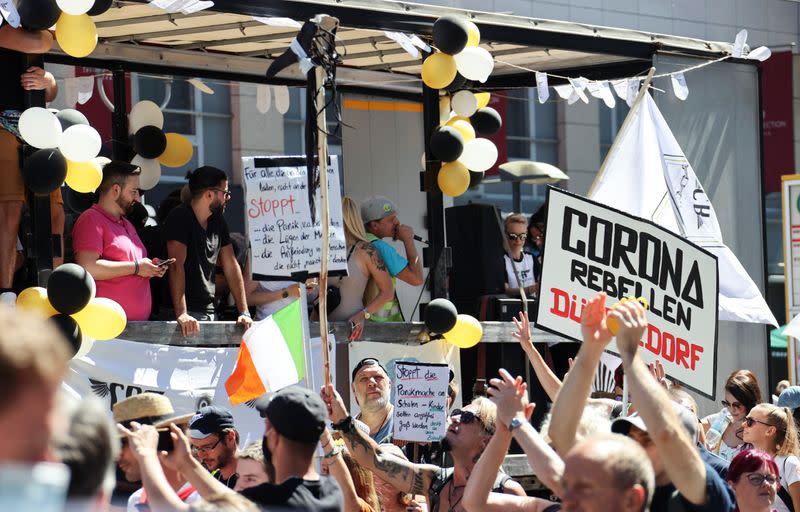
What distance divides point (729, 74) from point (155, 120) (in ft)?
16.0

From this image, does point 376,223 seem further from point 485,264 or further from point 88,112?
point 88,112

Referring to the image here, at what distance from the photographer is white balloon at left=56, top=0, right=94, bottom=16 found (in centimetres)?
687

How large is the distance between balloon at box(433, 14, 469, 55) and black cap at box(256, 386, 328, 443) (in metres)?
4.67

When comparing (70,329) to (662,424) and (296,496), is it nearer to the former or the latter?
(296,496)

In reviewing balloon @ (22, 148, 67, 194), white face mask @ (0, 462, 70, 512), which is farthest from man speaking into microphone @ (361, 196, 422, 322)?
white face mask @ (0, 462, 70, 512)

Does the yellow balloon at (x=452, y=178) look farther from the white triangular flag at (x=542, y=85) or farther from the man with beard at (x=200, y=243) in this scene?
the man with beard at (x=200, y=243)

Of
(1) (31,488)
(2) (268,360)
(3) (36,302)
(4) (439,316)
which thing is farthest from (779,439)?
(1) (31,488)

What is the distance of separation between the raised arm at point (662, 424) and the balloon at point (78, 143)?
3934 mm

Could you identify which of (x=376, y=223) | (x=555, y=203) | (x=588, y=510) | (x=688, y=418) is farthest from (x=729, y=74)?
(x=588, y=510)

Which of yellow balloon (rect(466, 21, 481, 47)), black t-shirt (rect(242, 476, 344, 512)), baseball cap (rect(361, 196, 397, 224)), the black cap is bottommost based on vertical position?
black t-shirt (rect(242, 476, 344, 512))

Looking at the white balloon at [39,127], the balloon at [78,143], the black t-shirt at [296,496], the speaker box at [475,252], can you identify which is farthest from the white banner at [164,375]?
the black t-shirt at [296,496]

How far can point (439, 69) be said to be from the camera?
8.69m

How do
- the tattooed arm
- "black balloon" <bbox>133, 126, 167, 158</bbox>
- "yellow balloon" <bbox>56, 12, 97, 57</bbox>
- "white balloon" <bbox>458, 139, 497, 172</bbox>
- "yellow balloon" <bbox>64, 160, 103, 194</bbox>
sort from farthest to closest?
"black balloon" <bbox>133, 126, 167, 158</bbox> → "white balloon" <bbox>458, 139, 497, 172</bbox> → "yellow balloon" <bbox>64, 160, 103, 194</bbox> → "yellow balloon" <bbox>56, 12, 97, 57</bbox> → the tattooed arm

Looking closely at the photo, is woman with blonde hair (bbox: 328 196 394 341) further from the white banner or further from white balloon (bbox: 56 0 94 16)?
white balloon (bbox: 56 0 94 16)
